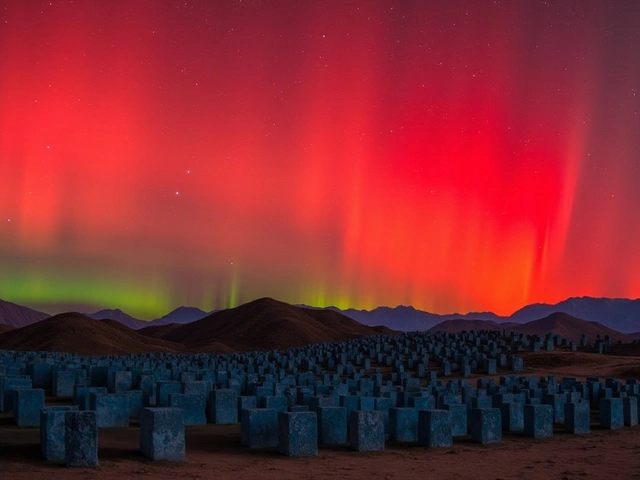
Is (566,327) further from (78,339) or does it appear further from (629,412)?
(629,412)

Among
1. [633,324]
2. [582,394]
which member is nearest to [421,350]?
[582,394]

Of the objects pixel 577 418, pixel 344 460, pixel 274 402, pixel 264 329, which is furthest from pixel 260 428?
pixel 264 329

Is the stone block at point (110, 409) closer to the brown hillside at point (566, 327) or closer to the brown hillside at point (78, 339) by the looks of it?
the brown hillside at point (78, 339)

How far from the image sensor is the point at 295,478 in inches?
476

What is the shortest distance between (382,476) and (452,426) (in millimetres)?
5193

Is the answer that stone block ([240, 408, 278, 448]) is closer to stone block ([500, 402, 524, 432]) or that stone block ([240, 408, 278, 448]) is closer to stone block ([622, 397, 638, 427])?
stone block ([500, 402, 524, 432])

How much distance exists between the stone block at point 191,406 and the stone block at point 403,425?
15.0 ft

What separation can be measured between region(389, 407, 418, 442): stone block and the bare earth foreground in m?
0.30

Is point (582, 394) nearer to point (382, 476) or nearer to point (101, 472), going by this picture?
point (382, 476)

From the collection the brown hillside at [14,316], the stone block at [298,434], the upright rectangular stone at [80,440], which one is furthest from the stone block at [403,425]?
the brown hillside at [14,316]

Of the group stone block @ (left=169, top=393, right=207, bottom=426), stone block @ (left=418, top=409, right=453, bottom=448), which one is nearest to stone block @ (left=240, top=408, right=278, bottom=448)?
stone block @ (left=169, top=393, right=207, bottom=426)

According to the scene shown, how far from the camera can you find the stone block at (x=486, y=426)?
54.5 feet

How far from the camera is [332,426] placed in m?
15.8

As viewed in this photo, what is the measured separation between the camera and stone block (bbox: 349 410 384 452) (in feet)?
48.8
